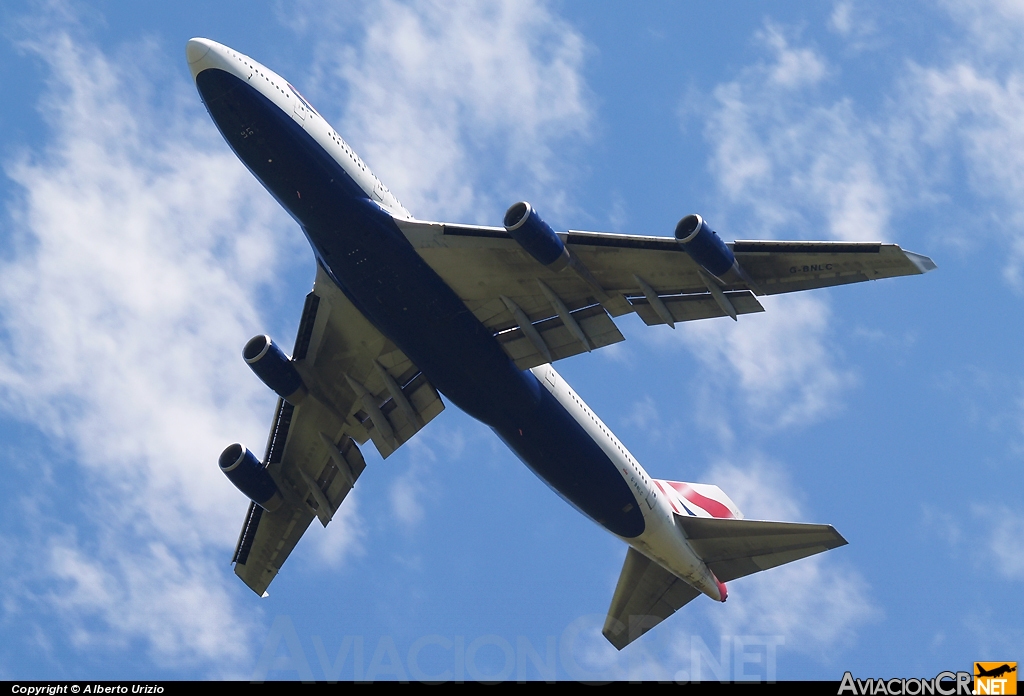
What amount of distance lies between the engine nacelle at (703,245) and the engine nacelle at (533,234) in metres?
3.78

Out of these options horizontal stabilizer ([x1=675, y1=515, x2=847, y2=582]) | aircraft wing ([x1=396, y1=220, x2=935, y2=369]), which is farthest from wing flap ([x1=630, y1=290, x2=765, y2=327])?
horizontal stabilizer ([x1=675, y1=515, x2=847, y2=582])

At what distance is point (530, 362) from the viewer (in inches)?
1483

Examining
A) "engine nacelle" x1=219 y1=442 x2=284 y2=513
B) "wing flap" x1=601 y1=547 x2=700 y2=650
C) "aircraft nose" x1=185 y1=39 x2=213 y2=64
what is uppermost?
"aircraft nose" x1=185 y1=39 x2=213 y2=64

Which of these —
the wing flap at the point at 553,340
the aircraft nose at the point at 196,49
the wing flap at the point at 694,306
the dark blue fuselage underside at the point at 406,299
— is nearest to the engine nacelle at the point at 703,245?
the wing flap at the point at 694,306

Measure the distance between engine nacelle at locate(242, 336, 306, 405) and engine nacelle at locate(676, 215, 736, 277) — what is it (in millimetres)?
15578

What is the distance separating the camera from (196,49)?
33250 millimetres

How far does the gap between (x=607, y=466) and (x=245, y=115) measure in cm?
1648

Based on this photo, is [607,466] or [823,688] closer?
[823,688]

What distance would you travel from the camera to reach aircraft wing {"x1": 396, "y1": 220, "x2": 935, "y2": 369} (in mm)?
32812

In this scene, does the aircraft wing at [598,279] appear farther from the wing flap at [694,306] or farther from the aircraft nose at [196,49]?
the aircraft nose at [196,49]

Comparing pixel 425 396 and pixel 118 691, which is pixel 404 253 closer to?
pixel 425 396

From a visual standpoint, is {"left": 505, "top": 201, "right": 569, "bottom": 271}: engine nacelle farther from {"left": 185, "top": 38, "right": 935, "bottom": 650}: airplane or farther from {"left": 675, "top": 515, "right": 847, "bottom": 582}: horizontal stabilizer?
{"left": 675, "top": 515, "right": 847, "bottom": 582}: horizontal stabilizer

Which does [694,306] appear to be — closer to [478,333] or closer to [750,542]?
[478,333]

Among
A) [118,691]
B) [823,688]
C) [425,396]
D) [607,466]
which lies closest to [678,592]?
[607,466]
